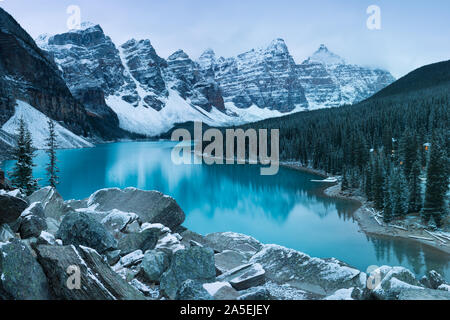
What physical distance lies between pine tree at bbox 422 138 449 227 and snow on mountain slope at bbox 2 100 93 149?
343 feet

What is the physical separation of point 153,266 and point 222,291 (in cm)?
183

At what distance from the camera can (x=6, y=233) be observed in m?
6.04

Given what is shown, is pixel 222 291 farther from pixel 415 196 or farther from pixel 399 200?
pixel 415 196

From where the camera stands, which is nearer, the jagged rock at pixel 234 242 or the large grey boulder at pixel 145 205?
the large grey boulder at pixel 145 205

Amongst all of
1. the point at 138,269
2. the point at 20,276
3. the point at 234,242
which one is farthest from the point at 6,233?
the point at 234,242

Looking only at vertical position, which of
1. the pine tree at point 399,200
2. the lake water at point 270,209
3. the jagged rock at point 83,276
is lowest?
the lake water at point 270,209

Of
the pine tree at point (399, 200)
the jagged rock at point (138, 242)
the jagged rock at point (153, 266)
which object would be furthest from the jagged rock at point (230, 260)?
the pine tree at point (399, 200)

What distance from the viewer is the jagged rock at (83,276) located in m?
4.74

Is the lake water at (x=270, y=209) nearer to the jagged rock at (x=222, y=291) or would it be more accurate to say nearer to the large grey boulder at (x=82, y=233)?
the jagged rock at (x=222, y=291)

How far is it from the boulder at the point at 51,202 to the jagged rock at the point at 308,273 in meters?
7.23

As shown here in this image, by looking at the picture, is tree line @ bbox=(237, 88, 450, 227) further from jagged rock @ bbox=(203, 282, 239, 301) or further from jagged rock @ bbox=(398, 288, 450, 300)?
jagged rock @ bbox=(203, 282, 239, 301)

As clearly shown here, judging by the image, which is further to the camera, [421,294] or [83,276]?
[421,294]

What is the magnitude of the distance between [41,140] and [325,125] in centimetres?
9335

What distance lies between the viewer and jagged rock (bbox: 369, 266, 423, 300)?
5289mm
